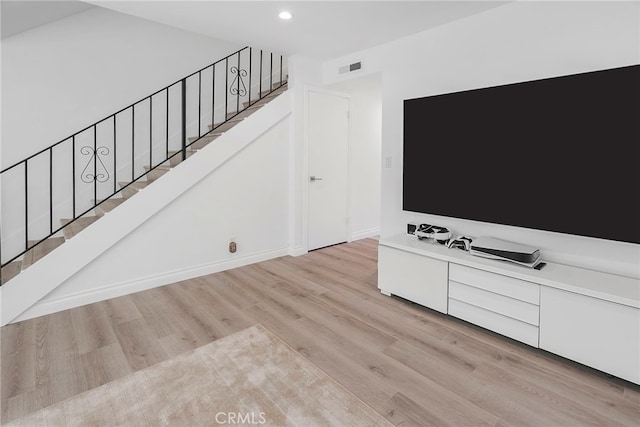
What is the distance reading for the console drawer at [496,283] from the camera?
2.15m

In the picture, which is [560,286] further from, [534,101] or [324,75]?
[324,75]

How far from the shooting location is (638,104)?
1.91m

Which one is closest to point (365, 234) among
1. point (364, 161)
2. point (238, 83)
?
point (364, 161)

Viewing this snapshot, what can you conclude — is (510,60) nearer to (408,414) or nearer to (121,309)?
(408,414)

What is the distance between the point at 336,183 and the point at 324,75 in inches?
54.7

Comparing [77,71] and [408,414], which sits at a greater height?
[77,71]

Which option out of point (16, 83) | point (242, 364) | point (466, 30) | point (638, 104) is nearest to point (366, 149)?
point (466, 30)

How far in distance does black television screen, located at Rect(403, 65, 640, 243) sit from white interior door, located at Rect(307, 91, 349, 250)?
4.99 ft

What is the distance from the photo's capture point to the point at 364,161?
5.09m

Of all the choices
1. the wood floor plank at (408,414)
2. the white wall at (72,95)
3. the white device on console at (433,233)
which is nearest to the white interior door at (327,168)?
the white device on console at (433,233)

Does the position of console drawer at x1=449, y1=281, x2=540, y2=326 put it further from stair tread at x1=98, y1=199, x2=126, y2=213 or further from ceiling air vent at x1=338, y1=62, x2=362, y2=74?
stair tread at x1=98, y1=199, x2=126, y2=213

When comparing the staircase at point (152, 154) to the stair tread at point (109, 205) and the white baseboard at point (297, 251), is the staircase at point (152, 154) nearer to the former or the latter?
the stair tread at point (109, 205)

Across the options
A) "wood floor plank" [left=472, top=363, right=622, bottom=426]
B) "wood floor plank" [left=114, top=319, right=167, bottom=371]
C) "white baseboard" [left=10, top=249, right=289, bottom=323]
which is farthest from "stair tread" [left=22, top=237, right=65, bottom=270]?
"wood floor plank" [left=472, top=363, right=622, bottom=426]

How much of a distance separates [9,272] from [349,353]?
9.55ft
